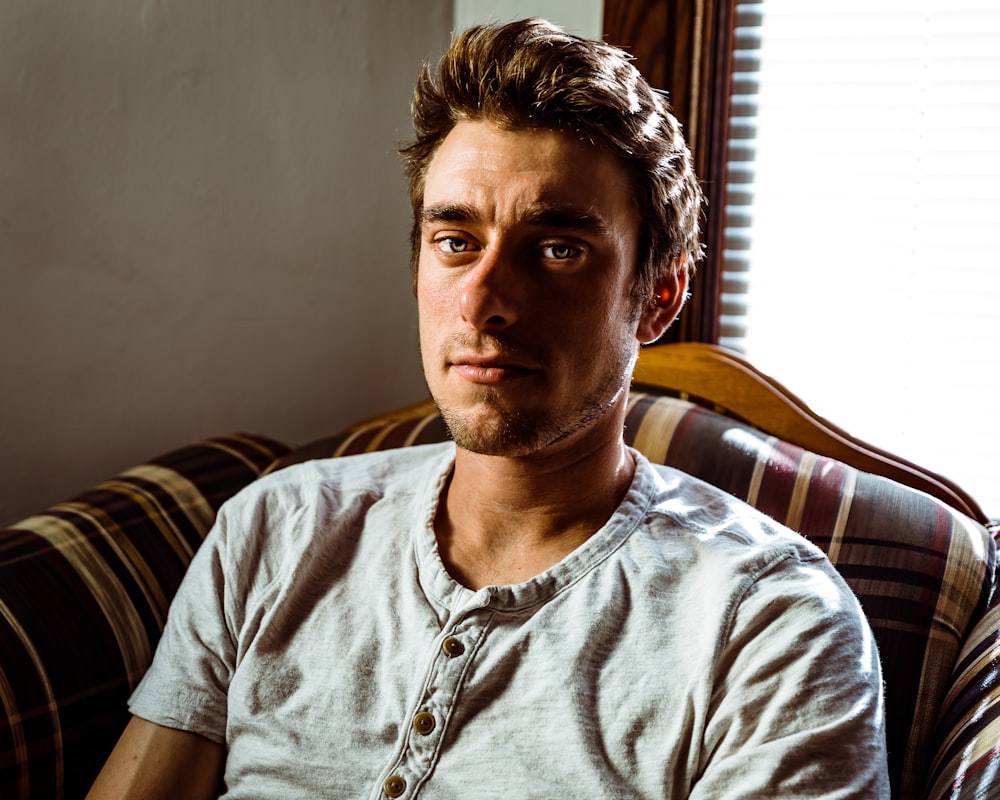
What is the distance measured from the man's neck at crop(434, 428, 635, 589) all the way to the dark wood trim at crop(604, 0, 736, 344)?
71 cm

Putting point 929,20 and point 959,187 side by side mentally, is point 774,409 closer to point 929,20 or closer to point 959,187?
point 959,187

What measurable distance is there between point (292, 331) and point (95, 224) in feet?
1.48

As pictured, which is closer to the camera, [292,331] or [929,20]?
[929,20]

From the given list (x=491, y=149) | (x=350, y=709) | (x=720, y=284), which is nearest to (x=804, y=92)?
(x=720, y=284)

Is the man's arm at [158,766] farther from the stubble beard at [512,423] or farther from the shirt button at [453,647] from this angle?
the stubble beard at [512,423]

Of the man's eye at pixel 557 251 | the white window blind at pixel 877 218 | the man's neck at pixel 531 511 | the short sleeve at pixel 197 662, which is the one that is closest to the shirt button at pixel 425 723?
the man's neck at pixel 531 511

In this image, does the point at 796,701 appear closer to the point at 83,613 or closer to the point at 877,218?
the point at 83,613

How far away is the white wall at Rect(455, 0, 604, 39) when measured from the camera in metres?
1.86

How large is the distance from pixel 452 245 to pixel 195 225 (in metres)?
0.85

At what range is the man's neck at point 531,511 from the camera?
3.94ft

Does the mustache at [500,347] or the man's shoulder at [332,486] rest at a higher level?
the mustache at [500,347]

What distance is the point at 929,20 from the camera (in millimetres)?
1727

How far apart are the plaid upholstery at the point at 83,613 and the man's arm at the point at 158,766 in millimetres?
117

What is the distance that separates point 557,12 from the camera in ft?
6.19
